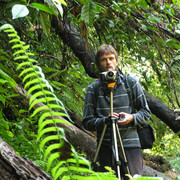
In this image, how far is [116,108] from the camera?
2.44m

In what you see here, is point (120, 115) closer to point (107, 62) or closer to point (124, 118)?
point (124, 118)

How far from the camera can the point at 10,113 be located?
2.77m

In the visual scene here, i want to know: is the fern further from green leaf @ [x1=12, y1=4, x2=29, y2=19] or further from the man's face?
the man's face

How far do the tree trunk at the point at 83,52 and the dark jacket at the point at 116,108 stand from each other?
126 cm

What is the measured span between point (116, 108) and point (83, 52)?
151 centimetres

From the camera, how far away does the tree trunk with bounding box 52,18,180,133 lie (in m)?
3.50

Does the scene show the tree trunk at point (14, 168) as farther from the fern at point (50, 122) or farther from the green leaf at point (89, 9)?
the green leaf at point (89, 9)

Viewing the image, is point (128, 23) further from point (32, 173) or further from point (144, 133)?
point (32, 173)

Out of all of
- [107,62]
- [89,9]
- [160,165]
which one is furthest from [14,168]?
[160,165]

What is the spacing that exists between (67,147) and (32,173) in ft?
0.69

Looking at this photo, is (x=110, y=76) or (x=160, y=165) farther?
(x=160, y=165)

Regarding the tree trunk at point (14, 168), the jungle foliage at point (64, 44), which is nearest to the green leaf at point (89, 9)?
the jungle foliage at point (64, 44)

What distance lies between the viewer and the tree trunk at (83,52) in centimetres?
350

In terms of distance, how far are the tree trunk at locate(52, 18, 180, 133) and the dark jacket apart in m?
1.26
